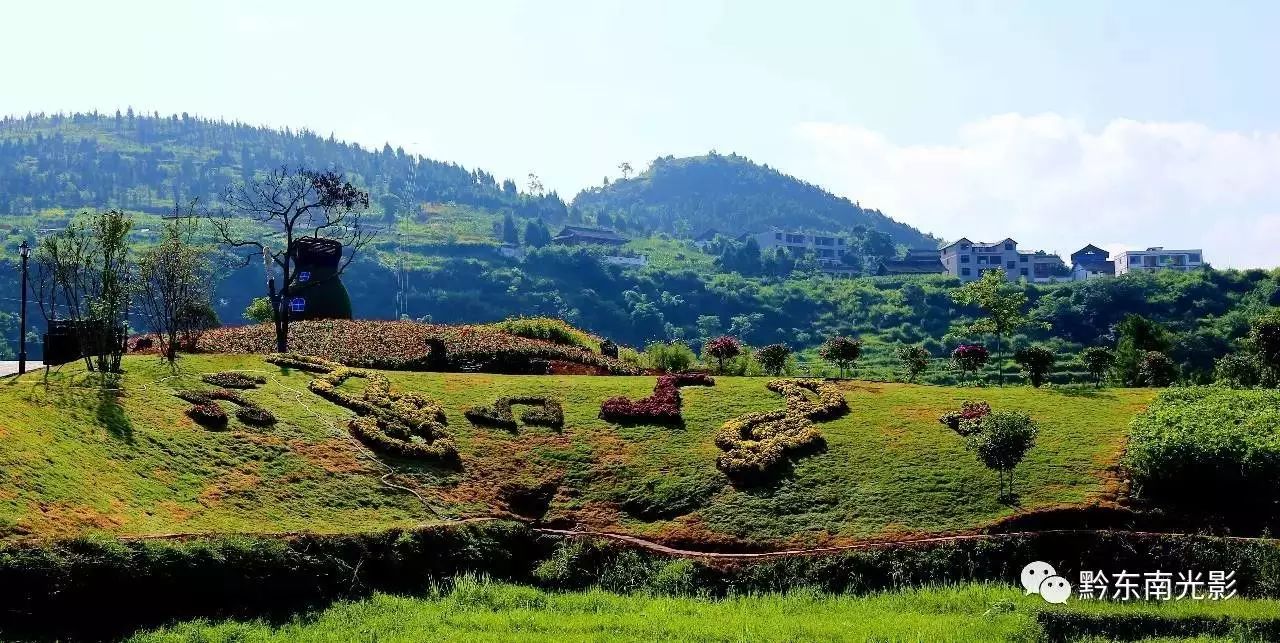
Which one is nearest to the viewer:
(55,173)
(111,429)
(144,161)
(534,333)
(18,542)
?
(18,542)

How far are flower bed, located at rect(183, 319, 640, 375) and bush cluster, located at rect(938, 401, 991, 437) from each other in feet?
36.7

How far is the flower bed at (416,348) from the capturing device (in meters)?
33.8

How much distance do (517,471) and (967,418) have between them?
10.0 metres

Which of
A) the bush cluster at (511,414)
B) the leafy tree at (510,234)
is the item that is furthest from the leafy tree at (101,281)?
the leafy tree at (510,234)

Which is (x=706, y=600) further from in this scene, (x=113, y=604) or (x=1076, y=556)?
(x=113, y=604)

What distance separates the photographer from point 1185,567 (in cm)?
2000

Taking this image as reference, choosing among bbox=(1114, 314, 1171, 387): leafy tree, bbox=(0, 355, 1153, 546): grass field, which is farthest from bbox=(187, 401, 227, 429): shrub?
bbox=(1114, 314, 1171, 387): leafy tree

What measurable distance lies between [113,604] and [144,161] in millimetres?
200328

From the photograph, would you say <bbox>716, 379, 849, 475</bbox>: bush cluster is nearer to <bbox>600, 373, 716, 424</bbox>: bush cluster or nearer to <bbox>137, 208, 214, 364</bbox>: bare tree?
<bbox>600, 373, 716, 424</bbox>: bush cluster

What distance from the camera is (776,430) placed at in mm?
26172

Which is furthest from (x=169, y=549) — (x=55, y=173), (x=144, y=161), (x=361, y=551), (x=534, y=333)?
(x=144, y=161)

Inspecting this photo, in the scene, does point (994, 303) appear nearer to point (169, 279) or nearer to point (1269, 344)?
point (1269, 344)

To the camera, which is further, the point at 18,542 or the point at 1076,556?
the point at 1076,556

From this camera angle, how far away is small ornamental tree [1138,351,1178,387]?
32.8m
